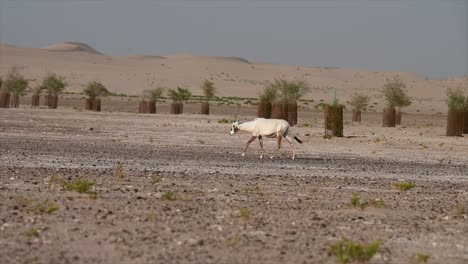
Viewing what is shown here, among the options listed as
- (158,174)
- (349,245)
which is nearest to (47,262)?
(349,245)

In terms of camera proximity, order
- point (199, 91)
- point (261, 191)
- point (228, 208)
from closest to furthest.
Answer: point (228, 208), point (261, 191), point (199, 91)

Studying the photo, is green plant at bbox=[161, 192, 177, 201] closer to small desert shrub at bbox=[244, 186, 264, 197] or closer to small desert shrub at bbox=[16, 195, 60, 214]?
small desert shrub at bbox=[244, 186, 264, 197]

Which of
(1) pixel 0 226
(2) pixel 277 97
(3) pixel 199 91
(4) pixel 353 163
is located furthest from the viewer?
(3) pixel 199 91

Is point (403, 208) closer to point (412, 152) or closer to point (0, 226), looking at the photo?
point (0, 226)

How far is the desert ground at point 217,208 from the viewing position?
10242mm

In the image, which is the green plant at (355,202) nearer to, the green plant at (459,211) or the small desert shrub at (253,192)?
the green plant at (459,211)

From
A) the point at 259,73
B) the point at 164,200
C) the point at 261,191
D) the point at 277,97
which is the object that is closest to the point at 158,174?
the point at 261,191

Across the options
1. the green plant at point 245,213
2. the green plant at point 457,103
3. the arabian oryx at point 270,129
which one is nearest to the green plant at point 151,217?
the green plant at point 245,213

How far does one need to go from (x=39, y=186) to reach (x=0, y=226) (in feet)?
13.2

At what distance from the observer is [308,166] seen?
23.0 meters

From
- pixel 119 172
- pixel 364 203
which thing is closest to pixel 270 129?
pixel 119 172

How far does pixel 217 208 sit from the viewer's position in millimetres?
13398

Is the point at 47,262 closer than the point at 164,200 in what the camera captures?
Yes

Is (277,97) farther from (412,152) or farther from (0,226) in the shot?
(0,226)
